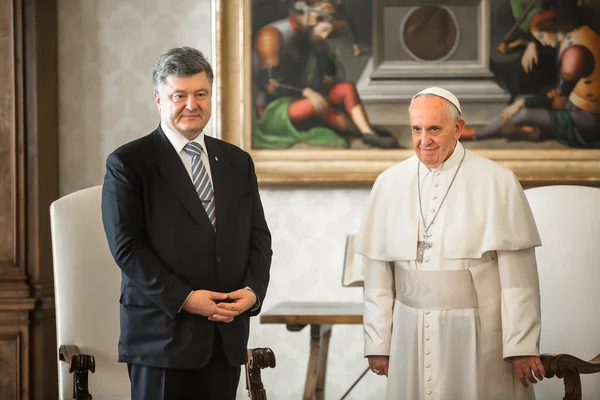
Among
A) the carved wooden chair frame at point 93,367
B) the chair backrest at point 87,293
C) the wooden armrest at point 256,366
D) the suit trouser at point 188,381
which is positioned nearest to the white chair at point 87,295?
the chair backrest at point 87,293

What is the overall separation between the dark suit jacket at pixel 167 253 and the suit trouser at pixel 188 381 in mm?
40

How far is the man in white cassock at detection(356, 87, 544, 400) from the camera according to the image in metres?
2.80

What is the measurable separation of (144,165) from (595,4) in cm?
286

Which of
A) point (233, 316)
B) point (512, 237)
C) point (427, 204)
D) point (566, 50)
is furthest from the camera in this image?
point (566, 50)

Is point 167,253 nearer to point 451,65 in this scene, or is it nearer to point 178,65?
point 178,65

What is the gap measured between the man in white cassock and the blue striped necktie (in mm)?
685

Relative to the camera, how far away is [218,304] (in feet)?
8.07

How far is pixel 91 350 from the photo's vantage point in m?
3.44

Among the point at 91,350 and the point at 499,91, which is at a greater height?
the point at 499,91

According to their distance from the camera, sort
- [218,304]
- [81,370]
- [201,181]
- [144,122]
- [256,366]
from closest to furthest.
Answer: [218,304] < [201,181] < [256,366] < [81,370] < [144,122]

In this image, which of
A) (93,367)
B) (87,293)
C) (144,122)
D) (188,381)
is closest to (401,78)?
(144,122)

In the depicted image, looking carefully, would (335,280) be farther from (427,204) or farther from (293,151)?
(427,204)

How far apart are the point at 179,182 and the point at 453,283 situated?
1.00 meters

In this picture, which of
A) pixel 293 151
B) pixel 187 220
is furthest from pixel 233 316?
pixel 293 151
